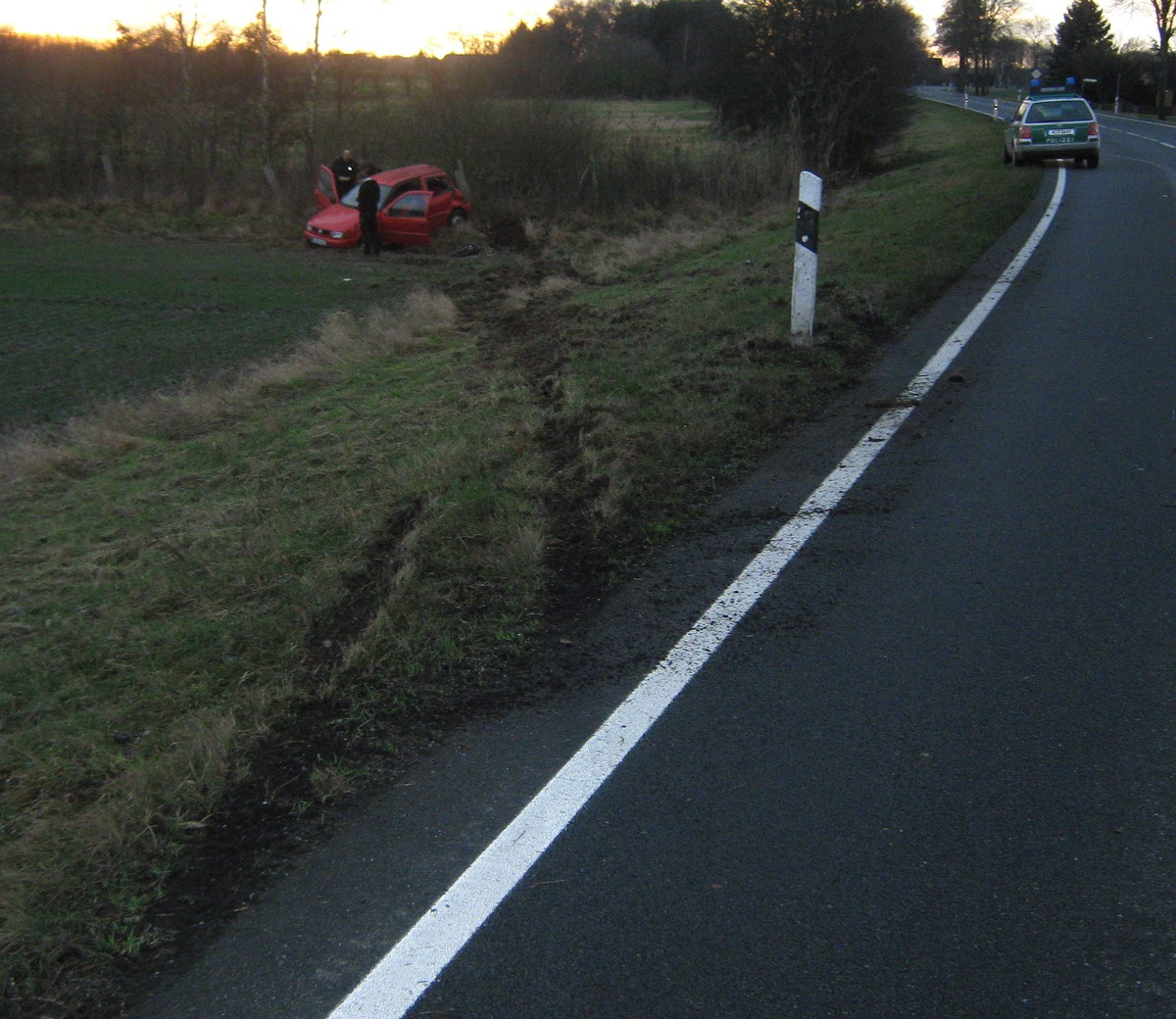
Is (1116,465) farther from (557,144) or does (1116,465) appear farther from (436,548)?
(557,144)

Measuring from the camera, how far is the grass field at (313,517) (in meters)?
3.43

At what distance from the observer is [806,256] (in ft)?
27.0

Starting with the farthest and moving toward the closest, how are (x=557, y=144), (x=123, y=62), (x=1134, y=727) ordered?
(x=123, y=62) < (x=557, y=144) < (x=1134, y=727)

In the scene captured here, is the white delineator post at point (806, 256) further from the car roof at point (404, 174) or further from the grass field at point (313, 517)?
the car roof at point (404, 174)

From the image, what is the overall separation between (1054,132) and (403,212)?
1360cm

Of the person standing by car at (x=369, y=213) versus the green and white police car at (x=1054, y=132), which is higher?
the green and white police car at (x=1054, y=132)

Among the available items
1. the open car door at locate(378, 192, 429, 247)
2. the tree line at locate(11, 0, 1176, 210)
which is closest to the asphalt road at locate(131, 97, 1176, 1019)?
the open car door at locate(378, 192, 429, 247)

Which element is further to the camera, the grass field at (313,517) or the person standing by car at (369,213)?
the person standing by car at (369,213)

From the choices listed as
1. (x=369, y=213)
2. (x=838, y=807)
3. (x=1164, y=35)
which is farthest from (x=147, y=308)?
(x=1164, y=35)

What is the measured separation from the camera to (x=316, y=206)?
29.7 meters

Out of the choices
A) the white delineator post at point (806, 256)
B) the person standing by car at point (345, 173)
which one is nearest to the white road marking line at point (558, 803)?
the white delineator post at point (806, 256)

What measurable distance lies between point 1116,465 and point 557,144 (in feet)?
79.6

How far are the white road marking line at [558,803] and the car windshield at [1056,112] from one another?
67.6ft

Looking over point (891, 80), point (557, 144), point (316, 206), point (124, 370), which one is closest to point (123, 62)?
point (316, 206)
